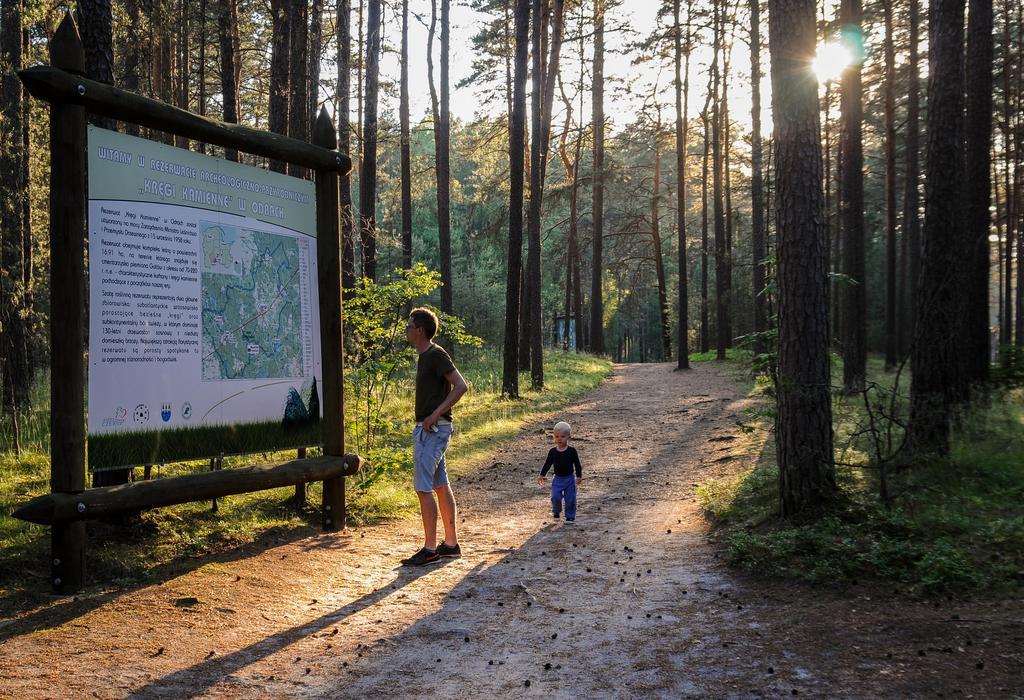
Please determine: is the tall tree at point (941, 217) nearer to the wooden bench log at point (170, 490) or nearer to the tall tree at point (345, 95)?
the wooden bench log at point (170, 490)

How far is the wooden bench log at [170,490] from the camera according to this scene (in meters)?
5.03

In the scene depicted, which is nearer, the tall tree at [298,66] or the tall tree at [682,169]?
the tall tree at [298,66]

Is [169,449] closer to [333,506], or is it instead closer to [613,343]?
[333,506]

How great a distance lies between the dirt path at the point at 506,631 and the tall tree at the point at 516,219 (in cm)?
1086

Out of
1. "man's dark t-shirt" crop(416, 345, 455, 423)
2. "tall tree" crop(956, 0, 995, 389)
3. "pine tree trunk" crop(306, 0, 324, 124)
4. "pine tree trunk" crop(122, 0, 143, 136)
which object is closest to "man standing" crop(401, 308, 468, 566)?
"man's dark t-shirt" crop(416, 345, 455, 423)

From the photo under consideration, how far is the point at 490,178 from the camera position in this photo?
30344mm

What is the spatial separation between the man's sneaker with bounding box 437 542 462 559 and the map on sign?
2.29 meters

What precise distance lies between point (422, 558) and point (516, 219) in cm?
1326

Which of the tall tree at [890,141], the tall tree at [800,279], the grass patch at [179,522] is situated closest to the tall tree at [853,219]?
the tall tree at [890,141]

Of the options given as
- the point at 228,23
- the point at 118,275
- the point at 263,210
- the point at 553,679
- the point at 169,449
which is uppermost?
the point at 228,23

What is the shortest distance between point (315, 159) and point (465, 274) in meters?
30.6

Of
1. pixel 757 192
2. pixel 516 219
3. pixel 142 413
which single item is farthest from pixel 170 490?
pixel 757 192

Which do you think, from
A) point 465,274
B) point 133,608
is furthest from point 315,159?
point 465,274

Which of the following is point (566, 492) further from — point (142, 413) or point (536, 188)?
point (536, 188)
